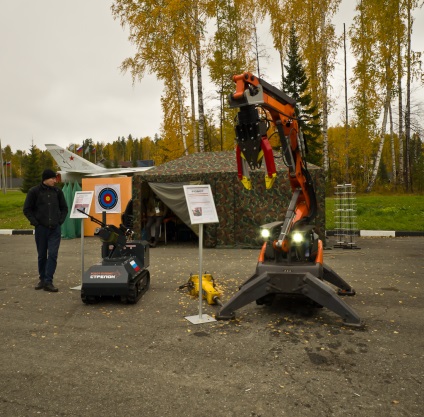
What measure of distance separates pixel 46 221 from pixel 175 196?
5673 millimetres

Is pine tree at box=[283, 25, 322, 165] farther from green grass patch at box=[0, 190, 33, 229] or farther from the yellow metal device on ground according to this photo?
the yellow metal device on ground

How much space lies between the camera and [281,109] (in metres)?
5.11

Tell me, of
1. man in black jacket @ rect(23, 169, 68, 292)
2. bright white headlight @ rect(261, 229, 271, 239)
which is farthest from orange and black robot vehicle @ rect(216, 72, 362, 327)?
man in black jacket @ rect(23, 169, 68, 292)

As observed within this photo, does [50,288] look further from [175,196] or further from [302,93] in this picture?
[302,93]

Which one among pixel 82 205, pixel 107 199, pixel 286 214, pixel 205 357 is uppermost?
pixel 107 199

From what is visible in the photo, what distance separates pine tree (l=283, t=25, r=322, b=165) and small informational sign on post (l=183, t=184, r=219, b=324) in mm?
20932

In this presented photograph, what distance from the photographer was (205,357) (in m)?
4.05

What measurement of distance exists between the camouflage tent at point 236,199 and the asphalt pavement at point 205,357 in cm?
476

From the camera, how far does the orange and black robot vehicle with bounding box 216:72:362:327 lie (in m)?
4.57

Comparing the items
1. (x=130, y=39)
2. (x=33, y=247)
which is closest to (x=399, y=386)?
(x=33, y=247)

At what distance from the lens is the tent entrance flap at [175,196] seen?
1220 cm

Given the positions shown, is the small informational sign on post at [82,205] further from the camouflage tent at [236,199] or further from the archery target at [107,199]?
the camouflage tent at [236,199]

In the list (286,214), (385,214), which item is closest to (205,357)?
(286,214)

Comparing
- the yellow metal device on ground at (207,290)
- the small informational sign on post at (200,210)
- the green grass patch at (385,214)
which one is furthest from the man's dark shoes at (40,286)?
the green grass patch at (385,214)
